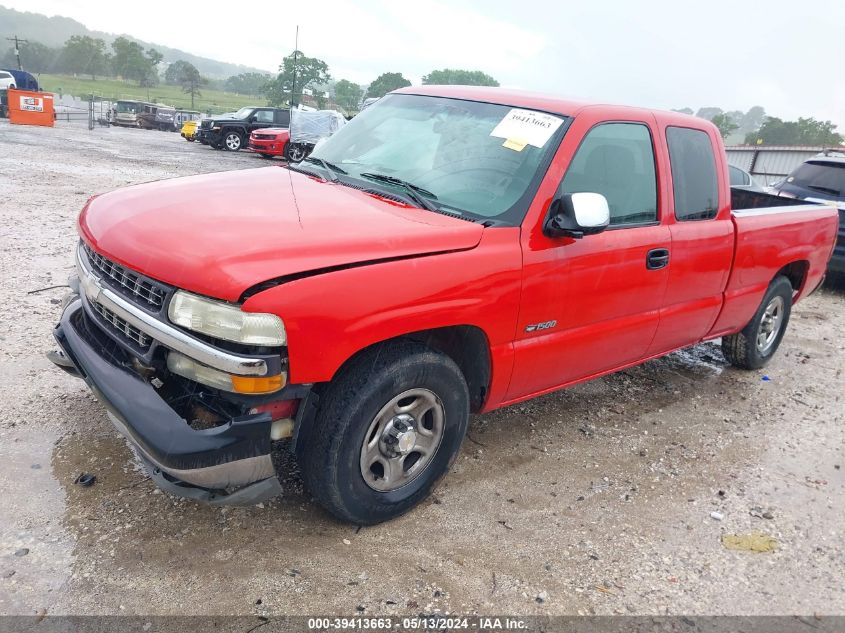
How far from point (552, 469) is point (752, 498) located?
3.52 ft

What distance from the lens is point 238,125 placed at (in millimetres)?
23781

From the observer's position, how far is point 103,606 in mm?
2271

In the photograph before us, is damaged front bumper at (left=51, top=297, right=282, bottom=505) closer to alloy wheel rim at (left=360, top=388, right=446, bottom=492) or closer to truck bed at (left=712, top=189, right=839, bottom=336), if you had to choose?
alloy wheel rim at (left=360, top=388, right=446, bottom=492)

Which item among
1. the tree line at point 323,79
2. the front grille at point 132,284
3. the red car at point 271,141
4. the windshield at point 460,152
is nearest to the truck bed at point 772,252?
the windshield at point 460,152

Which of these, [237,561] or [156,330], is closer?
[156,330]

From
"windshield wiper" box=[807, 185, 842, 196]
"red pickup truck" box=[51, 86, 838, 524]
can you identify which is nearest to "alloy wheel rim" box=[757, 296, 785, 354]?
"red pickup truck" box=[51, 86, 838, 524]

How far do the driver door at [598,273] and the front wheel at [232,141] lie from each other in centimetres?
2240

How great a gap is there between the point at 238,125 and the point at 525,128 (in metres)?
22.7

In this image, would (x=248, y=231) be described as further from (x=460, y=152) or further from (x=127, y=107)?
(x=127, y=107)

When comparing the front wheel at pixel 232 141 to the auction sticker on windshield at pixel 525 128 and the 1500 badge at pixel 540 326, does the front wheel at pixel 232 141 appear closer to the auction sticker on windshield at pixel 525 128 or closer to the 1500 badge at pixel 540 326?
the auction sticker on windshield at pixel 525 128

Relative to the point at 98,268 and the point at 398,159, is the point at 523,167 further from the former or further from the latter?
the point at 98,268

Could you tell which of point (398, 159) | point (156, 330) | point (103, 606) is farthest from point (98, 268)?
point (398, 159)

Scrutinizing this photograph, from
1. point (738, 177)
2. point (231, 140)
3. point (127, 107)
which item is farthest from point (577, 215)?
point (127, 107)

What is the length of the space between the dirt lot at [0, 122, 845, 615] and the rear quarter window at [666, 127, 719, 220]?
1.41 m
